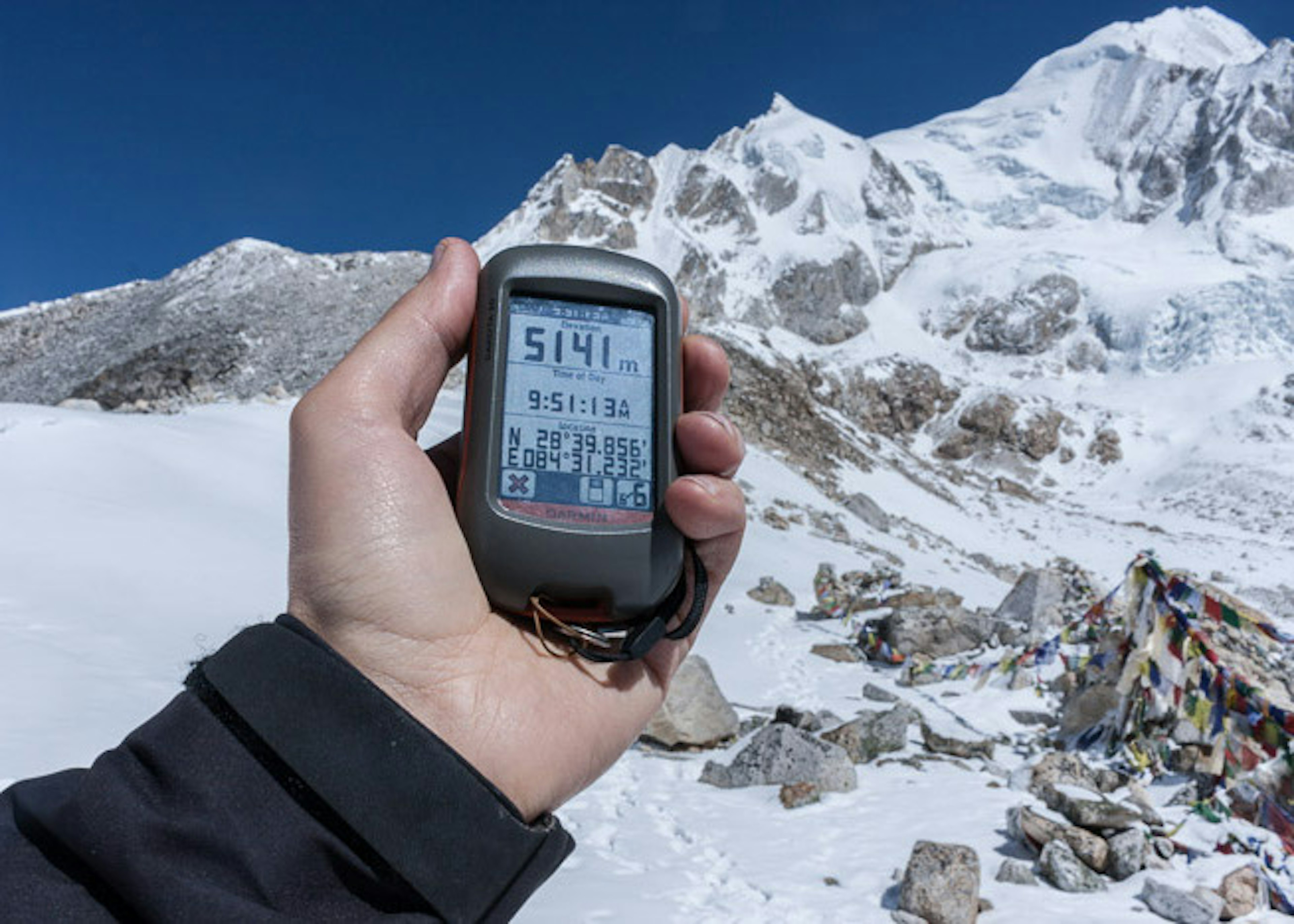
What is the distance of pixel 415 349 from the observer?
255 cm

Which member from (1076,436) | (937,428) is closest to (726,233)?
(937,428)

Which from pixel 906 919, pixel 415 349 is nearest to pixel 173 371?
pixel 415 349

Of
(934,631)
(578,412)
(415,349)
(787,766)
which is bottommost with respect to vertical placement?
(934,631)

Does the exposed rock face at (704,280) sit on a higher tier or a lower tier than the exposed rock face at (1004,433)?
higher

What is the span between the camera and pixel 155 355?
120ft

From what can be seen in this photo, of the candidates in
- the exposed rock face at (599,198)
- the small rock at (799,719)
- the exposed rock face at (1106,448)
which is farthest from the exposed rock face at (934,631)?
the exposed rock face at (599,198)

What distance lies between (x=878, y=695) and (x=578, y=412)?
27.2 ft

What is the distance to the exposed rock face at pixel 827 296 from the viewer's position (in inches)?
2990

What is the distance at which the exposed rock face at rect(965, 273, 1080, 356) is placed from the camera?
7050 cm

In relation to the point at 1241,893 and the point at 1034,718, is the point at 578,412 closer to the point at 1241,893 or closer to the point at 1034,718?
the point at 1241,893

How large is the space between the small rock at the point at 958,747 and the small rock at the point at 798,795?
6.35ft

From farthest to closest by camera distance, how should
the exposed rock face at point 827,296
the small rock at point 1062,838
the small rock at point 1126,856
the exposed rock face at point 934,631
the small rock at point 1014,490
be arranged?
the exposed rock face at point 827,296 < the small rock at point 1014,490 < the exposed rock face at point 934,631 < the small rock at point 1062,838 < the small rock at point 1126,856

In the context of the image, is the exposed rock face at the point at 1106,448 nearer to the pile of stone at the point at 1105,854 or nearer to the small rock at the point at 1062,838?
the pile of stone at the point at 1105,854

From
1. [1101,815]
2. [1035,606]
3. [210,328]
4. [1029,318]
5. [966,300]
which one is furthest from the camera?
[966,300]
